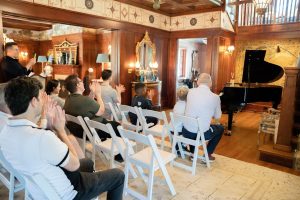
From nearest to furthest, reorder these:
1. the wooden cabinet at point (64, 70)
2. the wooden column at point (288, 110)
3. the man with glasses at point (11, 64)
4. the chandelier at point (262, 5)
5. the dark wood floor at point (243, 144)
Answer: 1. the wooden column at point (288, 110)
2. the dark wood floor at point (243, 144)
3. the man with glasses at point (11, 64)
4. the chandelier at point (262, 5)
5. the wooden cabinet at point (64, 70)

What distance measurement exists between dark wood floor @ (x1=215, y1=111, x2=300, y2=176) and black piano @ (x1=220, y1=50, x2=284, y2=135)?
0.33 meters

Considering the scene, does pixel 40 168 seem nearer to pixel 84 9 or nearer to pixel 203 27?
pixel 84 9

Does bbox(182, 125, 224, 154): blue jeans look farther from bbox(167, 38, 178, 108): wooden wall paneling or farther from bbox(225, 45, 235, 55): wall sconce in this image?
bbox(225, 45, 235, 55): wall sconce

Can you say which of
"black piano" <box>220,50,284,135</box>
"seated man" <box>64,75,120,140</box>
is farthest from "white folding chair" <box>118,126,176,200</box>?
"black piano" <box>220,50,284,135</box>

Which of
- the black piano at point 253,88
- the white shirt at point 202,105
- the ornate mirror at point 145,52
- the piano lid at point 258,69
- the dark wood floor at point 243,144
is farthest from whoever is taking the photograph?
the ornate mirror at point 145,52

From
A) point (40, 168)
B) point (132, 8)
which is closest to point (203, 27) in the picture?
point (132, 8)

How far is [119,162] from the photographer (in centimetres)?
298

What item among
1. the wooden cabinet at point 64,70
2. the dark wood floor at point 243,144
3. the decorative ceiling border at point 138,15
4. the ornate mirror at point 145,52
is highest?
the decorative ceiling border at point 138,15

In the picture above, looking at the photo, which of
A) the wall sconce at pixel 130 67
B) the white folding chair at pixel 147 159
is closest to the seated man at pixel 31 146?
the white folding chair at pixel 147 159

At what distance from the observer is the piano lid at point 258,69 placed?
17.0 feet

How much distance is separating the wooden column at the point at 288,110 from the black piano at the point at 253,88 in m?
1.38

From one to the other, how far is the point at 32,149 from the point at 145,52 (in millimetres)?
5576

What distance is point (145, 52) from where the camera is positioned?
6523 mm

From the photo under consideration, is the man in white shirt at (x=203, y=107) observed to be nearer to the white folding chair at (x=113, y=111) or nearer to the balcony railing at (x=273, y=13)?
the white folding chair at (x=113, y=111)
